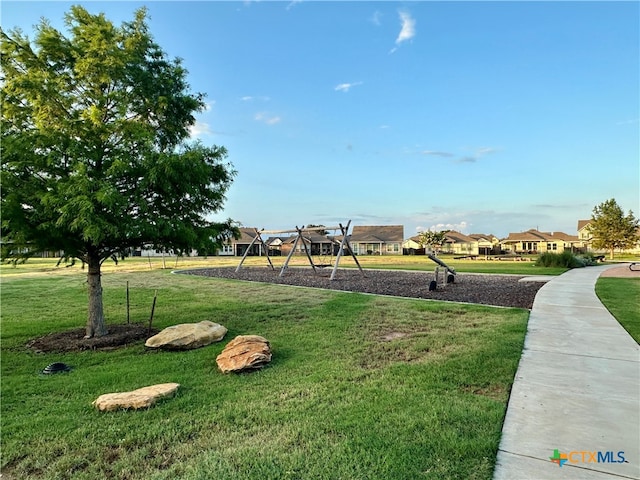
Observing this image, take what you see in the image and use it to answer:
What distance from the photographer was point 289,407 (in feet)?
12.6

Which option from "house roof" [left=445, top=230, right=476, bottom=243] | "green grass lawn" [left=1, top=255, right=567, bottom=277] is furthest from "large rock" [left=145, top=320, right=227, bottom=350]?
"house roof" [left=445, top=230, right=476, bottom=243]

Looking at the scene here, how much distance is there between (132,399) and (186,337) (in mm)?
2447

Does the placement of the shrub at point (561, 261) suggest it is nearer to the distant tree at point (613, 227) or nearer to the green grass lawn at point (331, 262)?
the green grass lawn at point (331, 262)

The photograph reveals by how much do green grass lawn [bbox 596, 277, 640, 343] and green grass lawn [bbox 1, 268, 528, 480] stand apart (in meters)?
1.87

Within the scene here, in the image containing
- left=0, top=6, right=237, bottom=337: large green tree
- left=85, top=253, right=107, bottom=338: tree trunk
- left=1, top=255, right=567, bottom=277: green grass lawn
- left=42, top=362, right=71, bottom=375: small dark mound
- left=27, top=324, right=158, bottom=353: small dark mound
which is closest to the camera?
left=42, top=362, right=71, bottom=375: small dark mound

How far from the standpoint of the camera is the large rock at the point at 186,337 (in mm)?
6309

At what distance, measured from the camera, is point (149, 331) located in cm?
757

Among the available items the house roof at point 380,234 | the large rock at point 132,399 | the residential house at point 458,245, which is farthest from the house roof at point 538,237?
the large rock at point 132,399

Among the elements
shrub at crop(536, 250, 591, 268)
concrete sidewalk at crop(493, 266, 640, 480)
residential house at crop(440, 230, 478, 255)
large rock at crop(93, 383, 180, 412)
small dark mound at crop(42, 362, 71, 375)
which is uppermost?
residential house at crop(440, 230, 478, 255)

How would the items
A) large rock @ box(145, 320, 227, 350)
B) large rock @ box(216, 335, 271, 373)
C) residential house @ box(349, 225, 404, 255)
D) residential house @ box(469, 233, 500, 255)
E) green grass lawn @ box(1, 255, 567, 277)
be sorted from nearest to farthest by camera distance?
large rock @ box(216, 335, 271, 373) < large rock @ box(145, 320, 227, 350) < green grass lawn @ box(1, 255, 567, 277) < residential house @ box(349, 225, 404, 255) < residential house @ box(469, 233, 500, 255)

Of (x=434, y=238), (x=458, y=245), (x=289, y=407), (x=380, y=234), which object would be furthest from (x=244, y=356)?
(x=458, y=245)

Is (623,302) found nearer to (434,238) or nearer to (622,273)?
(622,273)

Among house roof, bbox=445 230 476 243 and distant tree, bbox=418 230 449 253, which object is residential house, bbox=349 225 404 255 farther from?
house roof, bbox=445 230 476 243

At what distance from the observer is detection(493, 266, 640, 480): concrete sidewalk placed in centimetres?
272
